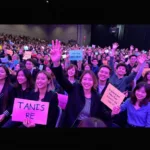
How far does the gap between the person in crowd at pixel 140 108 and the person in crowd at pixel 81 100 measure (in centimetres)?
28

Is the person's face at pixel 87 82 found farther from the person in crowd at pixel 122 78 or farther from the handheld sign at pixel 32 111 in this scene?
the person in crowd at pixel 122 78

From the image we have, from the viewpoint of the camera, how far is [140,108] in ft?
6.93

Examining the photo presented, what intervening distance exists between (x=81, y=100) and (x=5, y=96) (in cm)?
106

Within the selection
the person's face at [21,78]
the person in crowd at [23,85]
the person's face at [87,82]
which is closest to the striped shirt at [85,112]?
the person's face at [87,82]

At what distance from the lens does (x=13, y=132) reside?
1866 millimetres

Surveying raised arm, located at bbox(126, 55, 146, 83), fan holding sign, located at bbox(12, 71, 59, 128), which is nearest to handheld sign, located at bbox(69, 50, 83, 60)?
raised arm, located at bbox(126, 55, 146, 83)

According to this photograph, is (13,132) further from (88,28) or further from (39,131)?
(88,28)

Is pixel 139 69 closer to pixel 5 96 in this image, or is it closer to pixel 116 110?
pixel 116 110

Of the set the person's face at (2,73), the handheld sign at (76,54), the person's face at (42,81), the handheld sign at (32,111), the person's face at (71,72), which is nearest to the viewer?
the handheld sign at (32,111)

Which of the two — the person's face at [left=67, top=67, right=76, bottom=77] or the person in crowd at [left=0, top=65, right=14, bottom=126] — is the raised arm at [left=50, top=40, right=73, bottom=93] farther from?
the person's face at [left=67, top=67, right=76, bottom=77]

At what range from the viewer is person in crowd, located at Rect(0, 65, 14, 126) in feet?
7.64

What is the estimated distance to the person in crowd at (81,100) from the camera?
6.63 ft

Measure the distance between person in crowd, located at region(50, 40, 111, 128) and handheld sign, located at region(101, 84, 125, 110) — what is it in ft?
0.23

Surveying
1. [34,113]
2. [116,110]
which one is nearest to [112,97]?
[116,110]
